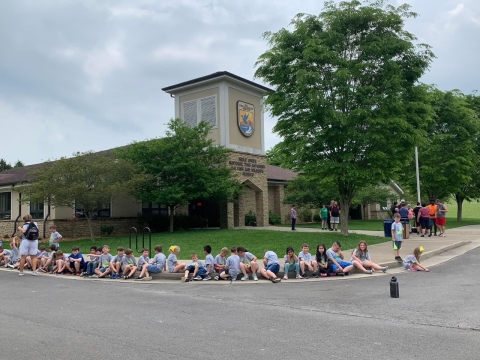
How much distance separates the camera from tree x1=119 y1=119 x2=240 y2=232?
81.4 ft

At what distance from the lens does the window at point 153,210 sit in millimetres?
31172

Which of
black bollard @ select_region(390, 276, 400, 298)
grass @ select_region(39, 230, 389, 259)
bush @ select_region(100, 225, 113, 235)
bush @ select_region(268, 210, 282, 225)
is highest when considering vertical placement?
bush @ select_region(268, 210, 282, 225)

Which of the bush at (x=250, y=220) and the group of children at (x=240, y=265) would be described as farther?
the bush at (x=250, y=220)

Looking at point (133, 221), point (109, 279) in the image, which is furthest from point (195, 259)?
point (133, 221)

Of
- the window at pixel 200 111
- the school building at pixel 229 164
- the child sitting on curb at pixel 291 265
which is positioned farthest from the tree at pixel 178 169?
the child sitting on curb at pixel 291 265

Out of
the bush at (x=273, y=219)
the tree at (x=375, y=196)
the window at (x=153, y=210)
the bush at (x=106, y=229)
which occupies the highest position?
the tree at (x=375, y=196)

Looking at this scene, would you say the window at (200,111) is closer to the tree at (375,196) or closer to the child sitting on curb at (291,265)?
the tree at (375,196)

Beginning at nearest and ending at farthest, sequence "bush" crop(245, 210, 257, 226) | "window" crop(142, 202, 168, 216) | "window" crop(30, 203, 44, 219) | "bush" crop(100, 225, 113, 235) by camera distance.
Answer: "bush" crop(100, 225, 113, 235) → "window" crop(30, 203, 44, 219) → "window" crop(142, 202, 168, 216) → "bush" crop(245, 210, 257, 226)

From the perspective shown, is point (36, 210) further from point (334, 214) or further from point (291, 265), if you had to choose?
point (291, 265)

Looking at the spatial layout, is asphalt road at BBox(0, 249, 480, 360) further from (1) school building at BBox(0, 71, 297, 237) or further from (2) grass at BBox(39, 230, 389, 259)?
(1) school building at BBox(0, 71, 297, 237)

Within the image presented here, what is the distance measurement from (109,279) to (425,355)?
942 centimetres

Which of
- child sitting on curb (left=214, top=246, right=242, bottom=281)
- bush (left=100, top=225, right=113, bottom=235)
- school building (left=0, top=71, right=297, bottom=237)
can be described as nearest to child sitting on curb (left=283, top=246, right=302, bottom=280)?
child sitting on curb (left=214, top=246, right=242, bottom=281)

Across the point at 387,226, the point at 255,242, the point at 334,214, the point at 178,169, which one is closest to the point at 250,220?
the point at 334,214

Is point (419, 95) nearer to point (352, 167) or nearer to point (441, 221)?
point (352, 167)
